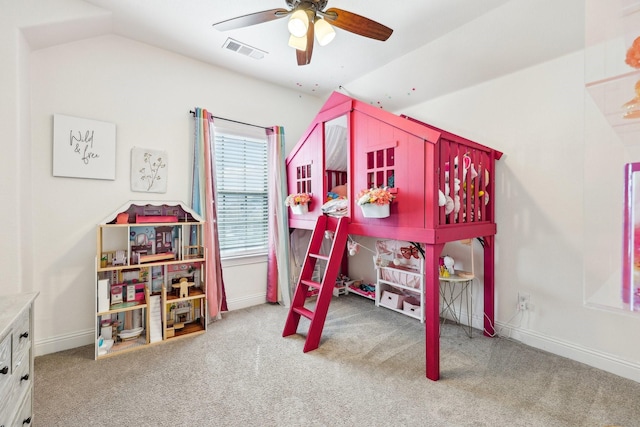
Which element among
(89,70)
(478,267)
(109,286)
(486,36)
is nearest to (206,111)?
(89,70)

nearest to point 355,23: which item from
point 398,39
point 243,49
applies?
point 398,39

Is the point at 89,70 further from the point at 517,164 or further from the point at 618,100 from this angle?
the point at 517,164

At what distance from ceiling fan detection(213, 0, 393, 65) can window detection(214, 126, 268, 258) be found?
1534 millimetres

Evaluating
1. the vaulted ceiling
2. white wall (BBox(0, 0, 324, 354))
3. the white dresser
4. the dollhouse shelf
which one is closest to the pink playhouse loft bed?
the vaulted ceiling

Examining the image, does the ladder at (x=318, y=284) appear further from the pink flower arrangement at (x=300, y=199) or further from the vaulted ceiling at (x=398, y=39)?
the vaulted ceiling at (x=398, y=39)

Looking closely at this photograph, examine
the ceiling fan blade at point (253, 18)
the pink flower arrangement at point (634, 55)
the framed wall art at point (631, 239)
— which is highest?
the ceiling fan blade at point (253, 18)

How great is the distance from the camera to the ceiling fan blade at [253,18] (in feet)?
6.00

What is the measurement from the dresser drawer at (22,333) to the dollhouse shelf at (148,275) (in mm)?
Result: 922

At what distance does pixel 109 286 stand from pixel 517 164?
380 cm

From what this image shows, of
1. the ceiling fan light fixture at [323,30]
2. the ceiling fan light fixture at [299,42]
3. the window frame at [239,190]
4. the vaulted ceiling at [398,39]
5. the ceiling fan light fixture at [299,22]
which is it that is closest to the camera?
the ceiling fan light fixture at [299,22]

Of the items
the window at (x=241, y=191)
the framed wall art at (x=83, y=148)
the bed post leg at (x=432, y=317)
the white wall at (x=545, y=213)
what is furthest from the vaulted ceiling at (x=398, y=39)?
the bed post leg at (x=432, y=317)

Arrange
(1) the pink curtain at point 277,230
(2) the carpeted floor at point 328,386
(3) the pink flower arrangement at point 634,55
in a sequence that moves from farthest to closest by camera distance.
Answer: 1. (1) the pink curtain at point 277,230
2. (2) the carpeted floor at point 328,386
3. (3) the pink flower arrangement at point 634,55

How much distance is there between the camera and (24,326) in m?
1.38

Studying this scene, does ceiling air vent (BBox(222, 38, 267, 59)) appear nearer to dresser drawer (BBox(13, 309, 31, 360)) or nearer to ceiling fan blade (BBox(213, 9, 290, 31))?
ceiling fan blade (BBox(213, 9, 290, 31))
